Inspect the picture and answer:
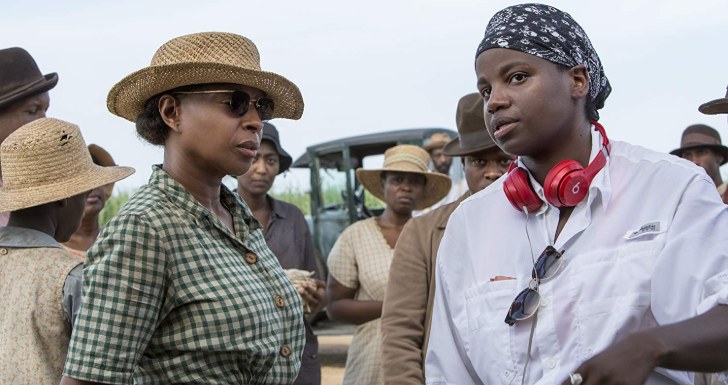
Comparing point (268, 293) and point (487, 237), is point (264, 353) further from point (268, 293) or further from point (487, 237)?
point (487, 237)

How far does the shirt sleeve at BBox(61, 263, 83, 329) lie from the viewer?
11.0 feet

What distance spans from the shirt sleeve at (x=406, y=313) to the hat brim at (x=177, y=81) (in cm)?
95

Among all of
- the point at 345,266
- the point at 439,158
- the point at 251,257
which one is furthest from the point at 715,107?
the point at 439,158

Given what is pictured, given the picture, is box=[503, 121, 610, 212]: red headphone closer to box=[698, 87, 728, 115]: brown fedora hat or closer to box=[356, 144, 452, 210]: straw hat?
box=[698, 87, 728, 115]: brown fedora hat

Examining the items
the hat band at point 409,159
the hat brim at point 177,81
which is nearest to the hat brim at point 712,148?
the hat band at point 409,159

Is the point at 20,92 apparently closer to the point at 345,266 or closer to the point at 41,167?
the point at 41,167

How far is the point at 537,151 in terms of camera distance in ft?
8.27

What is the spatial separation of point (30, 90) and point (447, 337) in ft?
10.8

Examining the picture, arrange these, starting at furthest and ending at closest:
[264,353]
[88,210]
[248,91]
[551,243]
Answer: [88,210], [248,91], [264,353], [551,243]

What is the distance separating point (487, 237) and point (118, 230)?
1.02 metres

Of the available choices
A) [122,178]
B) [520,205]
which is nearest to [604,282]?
[520,205]

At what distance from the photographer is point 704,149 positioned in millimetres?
7301

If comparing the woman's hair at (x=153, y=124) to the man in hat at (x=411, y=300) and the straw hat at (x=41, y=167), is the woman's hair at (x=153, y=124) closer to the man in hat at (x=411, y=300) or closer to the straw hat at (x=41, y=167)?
the straw hat at (x=41, y=167)

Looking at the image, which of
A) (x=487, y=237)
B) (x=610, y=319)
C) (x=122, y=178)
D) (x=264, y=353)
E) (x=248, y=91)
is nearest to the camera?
(x=610, y=319)
